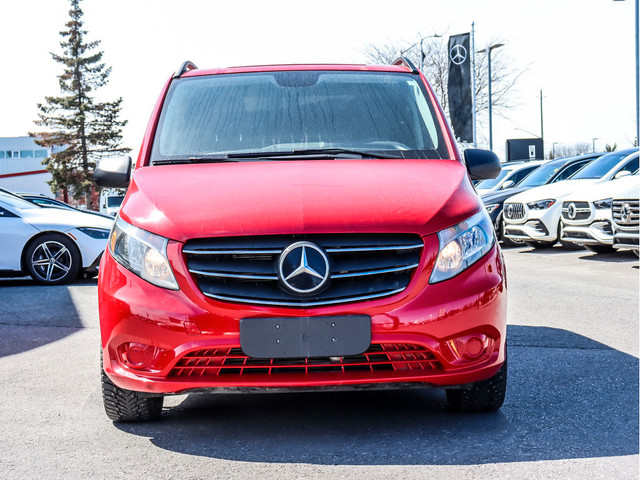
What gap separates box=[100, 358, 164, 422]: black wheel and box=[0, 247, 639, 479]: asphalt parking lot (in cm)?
5

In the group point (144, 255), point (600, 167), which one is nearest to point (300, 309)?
point (144, 255)

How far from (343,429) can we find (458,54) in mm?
27635

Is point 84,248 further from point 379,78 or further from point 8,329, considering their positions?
point 379,78

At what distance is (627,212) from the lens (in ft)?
39.6

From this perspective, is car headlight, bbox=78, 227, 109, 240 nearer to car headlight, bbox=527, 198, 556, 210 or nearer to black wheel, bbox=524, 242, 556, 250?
car headlight, bbox=527, 198, 556, 210

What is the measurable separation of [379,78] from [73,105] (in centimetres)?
6108

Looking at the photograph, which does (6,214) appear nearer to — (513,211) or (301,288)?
(301,288)

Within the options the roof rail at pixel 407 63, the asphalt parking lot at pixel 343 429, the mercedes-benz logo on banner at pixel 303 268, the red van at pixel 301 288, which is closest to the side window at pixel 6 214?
the asphalt parking lot at pixel 343 429

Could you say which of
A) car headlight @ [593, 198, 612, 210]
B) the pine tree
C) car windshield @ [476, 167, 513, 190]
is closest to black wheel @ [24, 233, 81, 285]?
car headlight @ [593, 198, 612, 210]

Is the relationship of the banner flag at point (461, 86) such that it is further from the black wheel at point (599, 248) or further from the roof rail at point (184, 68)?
the roof rail at point (184, 68)

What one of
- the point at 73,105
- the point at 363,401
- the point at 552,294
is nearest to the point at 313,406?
the point at 363,401

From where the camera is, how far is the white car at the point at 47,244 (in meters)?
11.2

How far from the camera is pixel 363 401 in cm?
466

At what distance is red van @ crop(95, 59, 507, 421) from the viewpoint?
3686mm
